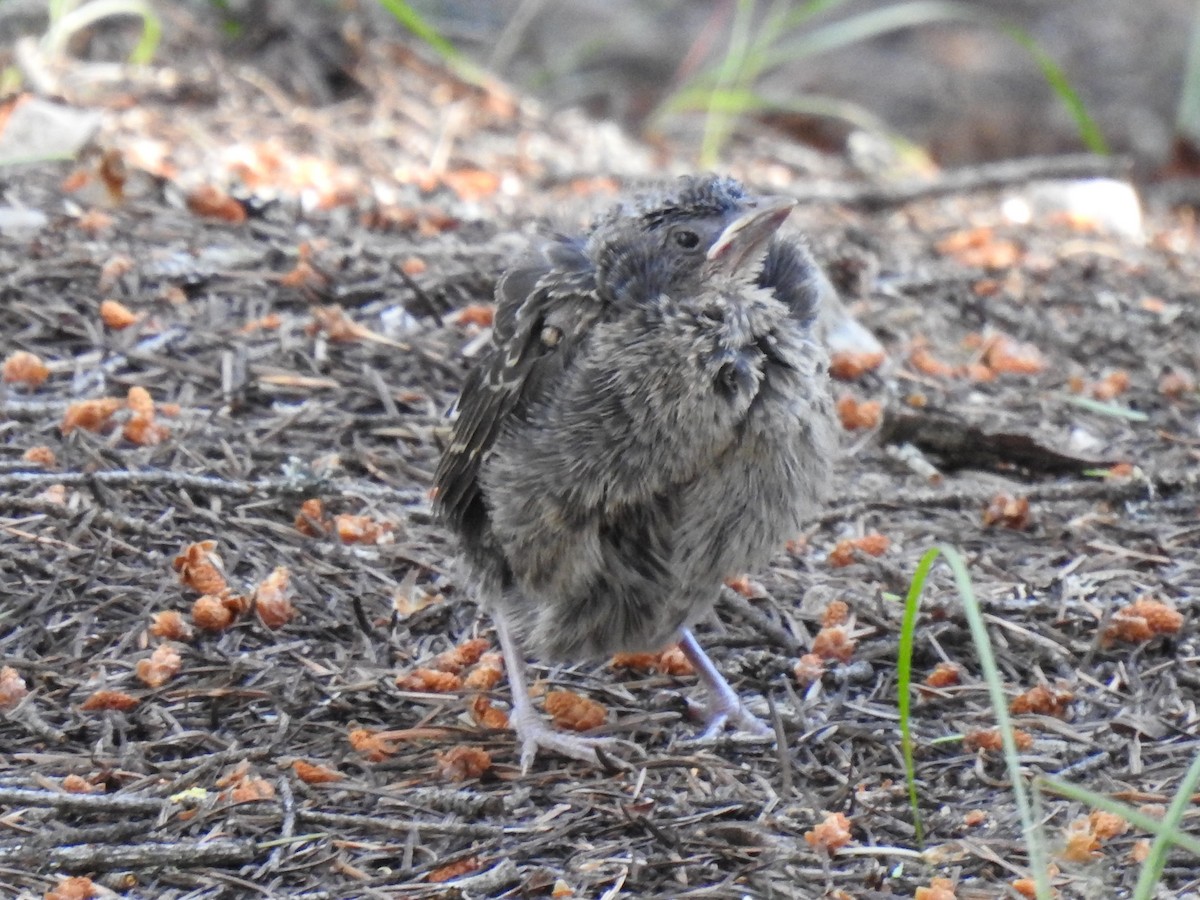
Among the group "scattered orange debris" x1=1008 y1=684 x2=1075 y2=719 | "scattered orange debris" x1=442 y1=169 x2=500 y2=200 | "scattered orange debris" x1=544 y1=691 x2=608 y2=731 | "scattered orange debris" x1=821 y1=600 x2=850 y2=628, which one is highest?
"scattered orange debris" x1=442 y1=169 x2=500 y2=200

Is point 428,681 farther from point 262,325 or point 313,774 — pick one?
point 262,325

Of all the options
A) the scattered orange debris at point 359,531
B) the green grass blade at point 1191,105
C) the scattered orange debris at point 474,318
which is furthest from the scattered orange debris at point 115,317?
the green grass blade at point 1191,105

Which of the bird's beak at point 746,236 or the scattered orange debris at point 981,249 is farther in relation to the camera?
the scattered orange debris at point 981,249

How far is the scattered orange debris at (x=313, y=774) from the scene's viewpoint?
3.03 meters

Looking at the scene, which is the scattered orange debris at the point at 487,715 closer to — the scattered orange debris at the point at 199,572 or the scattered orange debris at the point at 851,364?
the scattered orange debris at the point at 199,572

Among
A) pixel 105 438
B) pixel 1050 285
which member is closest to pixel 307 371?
pixel 105 438

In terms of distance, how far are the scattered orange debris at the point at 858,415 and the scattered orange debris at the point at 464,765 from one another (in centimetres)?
192

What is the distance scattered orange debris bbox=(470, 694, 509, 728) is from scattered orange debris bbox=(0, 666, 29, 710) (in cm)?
96

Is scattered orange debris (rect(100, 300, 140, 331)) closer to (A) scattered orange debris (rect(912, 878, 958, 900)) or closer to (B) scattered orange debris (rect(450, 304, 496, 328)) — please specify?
(B) scattered orange debris (rect(450, 304, 496, 328))

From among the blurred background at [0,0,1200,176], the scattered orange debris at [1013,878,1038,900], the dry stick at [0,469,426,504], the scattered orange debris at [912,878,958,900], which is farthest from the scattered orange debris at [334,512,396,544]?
the blurred background at [0,0,1200,176]

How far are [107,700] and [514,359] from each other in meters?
1.14

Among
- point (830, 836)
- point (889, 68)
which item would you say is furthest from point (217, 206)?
point (889, 68)

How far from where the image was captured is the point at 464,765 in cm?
318

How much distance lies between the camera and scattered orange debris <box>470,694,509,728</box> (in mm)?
Answer: 3400
